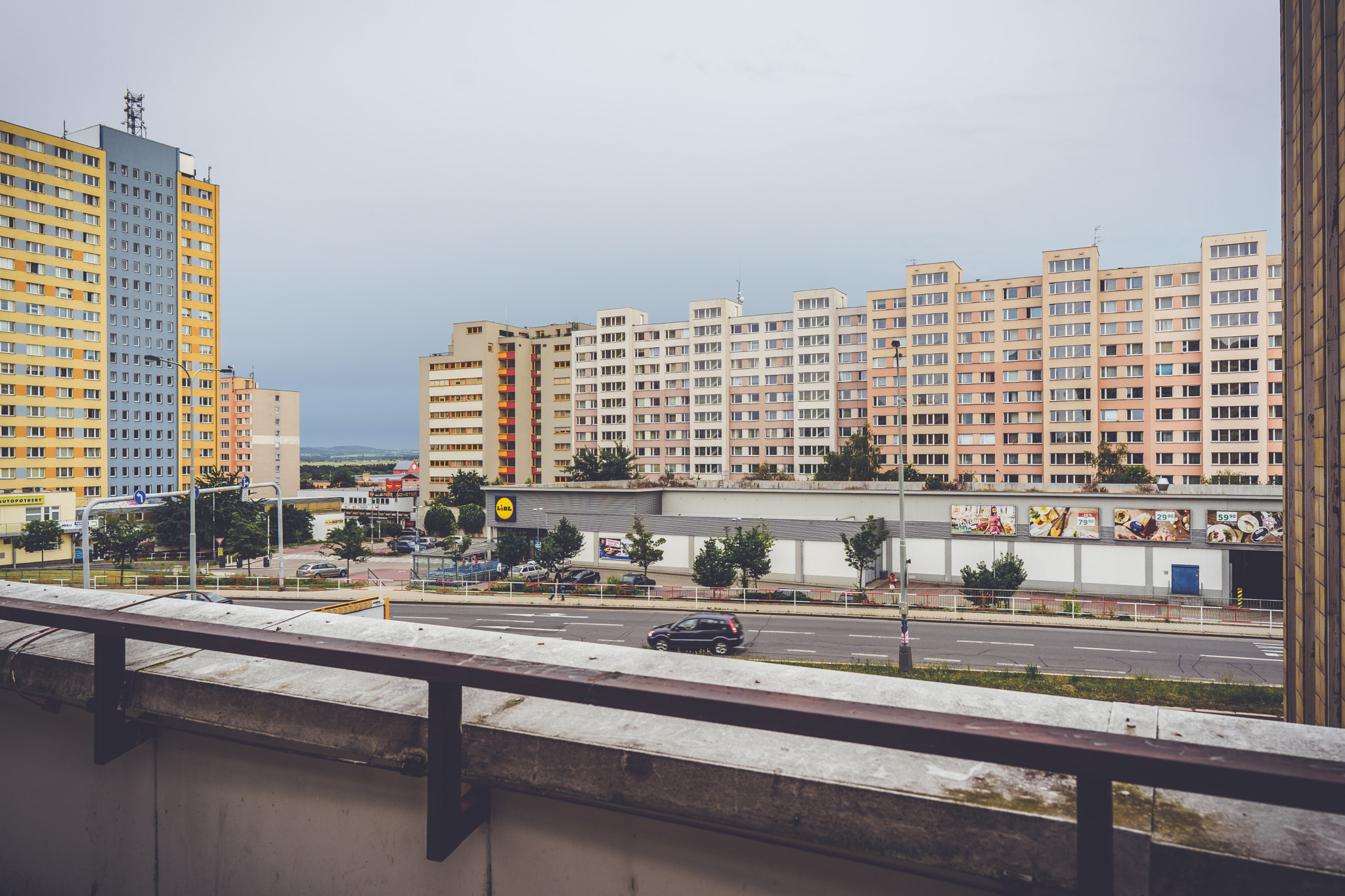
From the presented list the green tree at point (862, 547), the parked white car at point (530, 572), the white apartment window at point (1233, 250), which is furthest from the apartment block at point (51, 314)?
the white apartment window at point (1233, 250)

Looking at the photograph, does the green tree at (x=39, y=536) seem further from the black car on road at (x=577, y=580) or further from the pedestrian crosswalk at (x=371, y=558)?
the black car on road at (x=577, y=580)

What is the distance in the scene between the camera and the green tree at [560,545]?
4147 centimetres

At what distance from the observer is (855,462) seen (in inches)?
2557

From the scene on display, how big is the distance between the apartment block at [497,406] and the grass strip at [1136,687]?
284 feet

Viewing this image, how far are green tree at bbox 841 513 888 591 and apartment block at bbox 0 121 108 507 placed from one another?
69.1 meters

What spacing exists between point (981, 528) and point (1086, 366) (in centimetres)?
3915

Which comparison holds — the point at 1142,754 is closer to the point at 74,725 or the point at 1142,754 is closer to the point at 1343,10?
the point at 74,725

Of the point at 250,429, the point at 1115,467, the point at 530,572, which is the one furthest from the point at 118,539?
the point at 250,429

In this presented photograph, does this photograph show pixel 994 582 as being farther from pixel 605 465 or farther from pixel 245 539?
pixel 605 465

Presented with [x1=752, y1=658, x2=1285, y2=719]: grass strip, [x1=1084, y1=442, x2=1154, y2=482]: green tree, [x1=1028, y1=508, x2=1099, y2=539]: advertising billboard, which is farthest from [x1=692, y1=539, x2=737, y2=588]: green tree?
[x1=1084, y1=442, x2=1154, y2=482]: green tree

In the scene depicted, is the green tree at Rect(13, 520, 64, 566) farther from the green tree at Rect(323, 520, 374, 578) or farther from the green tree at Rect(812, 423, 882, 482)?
the green tree at Rect(812, 423, 882, 482)

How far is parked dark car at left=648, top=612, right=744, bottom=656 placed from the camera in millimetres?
24625

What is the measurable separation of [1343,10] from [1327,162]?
109 cm

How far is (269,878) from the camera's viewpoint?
277 cm
